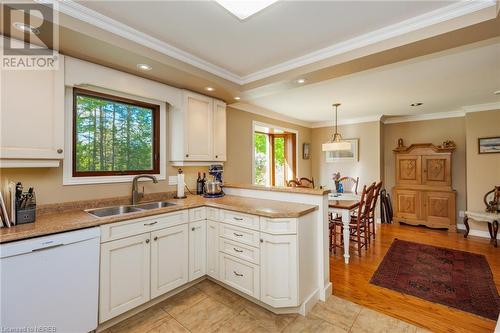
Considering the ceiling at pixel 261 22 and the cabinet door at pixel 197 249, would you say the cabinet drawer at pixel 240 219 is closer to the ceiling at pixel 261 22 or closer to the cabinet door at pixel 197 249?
the cabinet door at pixel 197 249

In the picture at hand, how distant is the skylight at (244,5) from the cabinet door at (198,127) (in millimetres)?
1471

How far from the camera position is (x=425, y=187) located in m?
4.76

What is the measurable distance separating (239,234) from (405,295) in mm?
1855

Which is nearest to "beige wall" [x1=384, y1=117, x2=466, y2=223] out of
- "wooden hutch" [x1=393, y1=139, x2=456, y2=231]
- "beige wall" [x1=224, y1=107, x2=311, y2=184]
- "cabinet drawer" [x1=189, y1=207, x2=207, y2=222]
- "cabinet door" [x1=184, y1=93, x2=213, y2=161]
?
"wooden hutch" [x1=393, y1=139, x2=456, y2=231]

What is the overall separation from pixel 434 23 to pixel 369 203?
2.60 meters

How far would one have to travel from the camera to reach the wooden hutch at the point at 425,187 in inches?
179

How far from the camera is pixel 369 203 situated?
363 centimetres

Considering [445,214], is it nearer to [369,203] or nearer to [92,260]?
[369,203]

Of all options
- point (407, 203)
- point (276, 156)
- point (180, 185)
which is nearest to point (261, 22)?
point (180, 185)

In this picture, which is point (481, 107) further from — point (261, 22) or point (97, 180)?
point (97, 180)

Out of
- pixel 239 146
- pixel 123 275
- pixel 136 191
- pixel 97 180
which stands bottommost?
pixel 123 275

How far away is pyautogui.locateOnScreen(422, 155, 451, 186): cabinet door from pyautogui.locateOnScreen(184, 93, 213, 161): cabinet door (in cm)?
453

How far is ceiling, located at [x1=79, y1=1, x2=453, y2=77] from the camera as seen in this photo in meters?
1.64

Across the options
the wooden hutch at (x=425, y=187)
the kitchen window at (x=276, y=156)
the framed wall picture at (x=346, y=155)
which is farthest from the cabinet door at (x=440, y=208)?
the kitchen window at (x=276, y=156)
